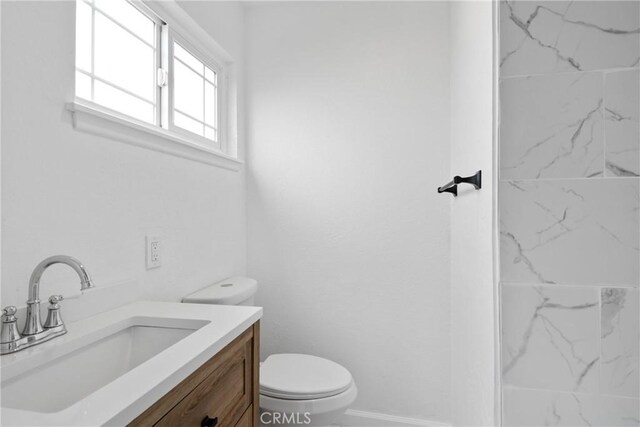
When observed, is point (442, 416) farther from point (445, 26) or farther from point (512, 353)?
point (445, 26)

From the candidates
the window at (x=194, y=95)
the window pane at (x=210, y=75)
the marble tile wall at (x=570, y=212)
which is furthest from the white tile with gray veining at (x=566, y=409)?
the window pane at (x=210, y=75)

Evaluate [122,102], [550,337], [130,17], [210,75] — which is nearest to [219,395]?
[550,337]

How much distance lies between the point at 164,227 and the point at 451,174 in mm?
1363

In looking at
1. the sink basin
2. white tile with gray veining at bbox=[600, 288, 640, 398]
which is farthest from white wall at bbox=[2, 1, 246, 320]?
white tile with gray veining at bbox=[600, 288, 640, 398]

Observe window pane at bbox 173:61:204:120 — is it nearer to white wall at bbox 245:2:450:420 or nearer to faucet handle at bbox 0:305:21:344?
white wall at bbox 245:2:450:420

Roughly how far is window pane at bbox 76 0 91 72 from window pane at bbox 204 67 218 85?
2.47 feet

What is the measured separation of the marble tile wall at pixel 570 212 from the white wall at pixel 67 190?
1093 mm

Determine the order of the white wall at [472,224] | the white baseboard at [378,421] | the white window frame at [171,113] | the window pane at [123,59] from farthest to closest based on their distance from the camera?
the white baseboard at [378,421] → the window pane at [123,59] → the white window frame at [171,113] → the white wall at [472,224]

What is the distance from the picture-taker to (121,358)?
100 centimetres

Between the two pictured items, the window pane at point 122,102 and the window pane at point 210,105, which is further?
the window pane at point 210,105

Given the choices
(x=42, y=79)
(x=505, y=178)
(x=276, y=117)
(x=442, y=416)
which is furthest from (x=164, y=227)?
(x=442, y=416)

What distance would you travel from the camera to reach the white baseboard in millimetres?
1839

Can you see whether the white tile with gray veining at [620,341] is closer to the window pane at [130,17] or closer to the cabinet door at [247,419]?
the cabinet door at [247,419]

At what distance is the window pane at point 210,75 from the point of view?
1.87m
